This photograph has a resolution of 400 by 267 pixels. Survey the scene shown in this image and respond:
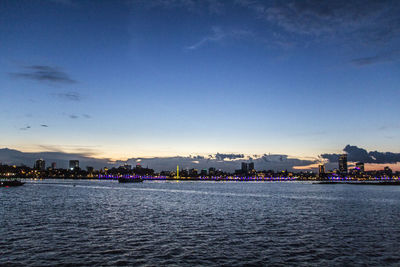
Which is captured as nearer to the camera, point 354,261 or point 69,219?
point 354,261

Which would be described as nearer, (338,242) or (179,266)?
(179,266)

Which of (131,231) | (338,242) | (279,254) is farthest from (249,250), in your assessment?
(131,231)

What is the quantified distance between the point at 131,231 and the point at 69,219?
14975 millimetres

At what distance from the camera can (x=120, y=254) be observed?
26.9 m

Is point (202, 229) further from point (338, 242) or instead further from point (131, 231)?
point (338, 242)

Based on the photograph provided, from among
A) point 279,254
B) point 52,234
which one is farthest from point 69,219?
point 279,254

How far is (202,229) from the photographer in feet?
132

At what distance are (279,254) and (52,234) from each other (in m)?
24.6

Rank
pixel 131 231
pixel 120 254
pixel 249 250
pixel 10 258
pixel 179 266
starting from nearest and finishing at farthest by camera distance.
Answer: pixel 179 266 → pixel 10 258 → pixel 120 254 → pixel 249 250 → pixel 131 231

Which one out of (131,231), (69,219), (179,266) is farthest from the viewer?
(69,219)

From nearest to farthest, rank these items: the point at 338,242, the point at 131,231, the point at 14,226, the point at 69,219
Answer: the point at 338,242, the point at 131,231, the point at 14,226, the point at 69,219

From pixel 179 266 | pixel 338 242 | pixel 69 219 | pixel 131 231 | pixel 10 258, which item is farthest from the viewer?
pixel 69 219

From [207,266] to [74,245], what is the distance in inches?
549

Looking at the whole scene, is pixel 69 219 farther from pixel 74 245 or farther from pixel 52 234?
pixel 74 245
